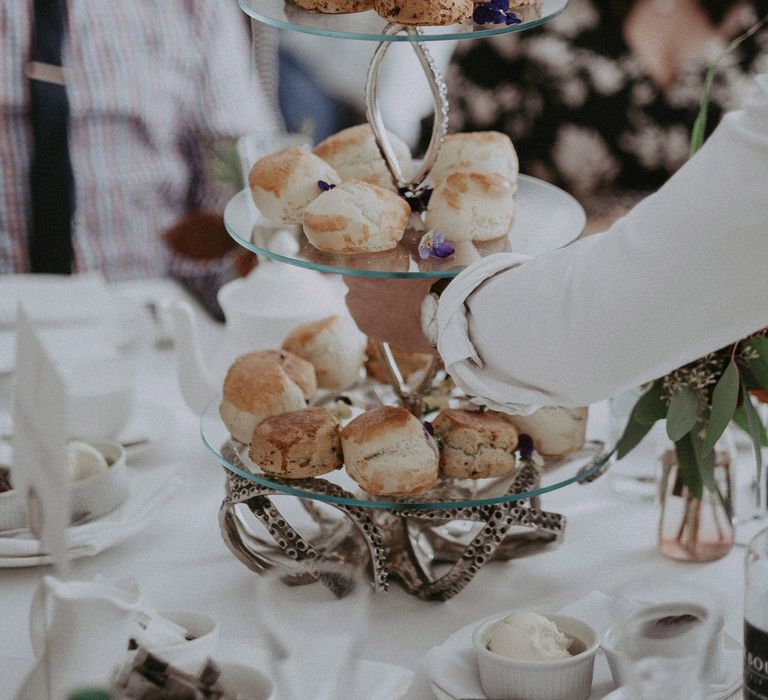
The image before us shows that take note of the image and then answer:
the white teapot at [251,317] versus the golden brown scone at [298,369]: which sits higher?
the golden brown scone at [298,369]

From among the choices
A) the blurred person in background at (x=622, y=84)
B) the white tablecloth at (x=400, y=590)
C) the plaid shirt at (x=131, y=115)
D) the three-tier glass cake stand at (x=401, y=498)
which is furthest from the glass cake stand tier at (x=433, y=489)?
the plaid shirt at (x=131, y=115)

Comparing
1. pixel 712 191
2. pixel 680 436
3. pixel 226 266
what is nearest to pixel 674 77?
pixel 226 266

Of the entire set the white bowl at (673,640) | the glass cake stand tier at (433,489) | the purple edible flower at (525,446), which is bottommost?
the glass cake stand tier at (433,489)

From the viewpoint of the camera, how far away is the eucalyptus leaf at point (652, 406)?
1.14 m

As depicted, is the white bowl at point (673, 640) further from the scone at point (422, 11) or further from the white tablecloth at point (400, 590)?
the scone at point (422, 11)

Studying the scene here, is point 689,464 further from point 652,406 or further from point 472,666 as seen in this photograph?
point 472,666

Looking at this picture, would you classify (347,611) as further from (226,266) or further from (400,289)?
(226,266)

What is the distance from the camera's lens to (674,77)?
263cm

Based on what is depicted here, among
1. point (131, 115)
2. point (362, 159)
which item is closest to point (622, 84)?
point (131, 115)

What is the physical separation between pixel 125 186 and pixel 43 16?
48cm

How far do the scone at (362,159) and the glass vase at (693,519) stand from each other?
419 millimetres

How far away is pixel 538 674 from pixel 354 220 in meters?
0.43

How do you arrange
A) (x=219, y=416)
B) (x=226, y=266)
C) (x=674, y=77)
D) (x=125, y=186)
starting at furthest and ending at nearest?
(x=125, y=186)
(x=674, y=77)
(x=226, y=266)
(x=219, y=416)

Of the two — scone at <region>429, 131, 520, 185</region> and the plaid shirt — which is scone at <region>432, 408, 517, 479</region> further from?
the plaid shirt
